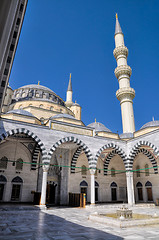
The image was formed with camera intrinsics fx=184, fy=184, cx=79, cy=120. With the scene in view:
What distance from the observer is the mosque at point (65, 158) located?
37.9 feet

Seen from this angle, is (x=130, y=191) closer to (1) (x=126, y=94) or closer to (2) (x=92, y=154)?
(2) (x=92, y=154)

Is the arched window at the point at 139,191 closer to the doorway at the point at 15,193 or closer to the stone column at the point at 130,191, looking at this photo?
the stone column at the point at 130,191

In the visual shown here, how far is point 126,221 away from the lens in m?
5.06

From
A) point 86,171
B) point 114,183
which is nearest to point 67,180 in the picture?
point 86,171

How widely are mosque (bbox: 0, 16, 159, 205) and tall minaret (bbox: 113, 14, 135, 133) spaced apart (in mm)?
147

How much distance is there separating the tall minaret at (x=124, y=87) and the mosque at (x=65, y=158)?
0.15m

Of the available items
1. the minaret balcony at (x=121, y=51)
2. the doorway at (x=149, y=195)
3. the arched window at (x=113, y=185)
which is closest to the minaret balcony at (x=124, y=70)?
the minaret balcony at (x=121, y=51)

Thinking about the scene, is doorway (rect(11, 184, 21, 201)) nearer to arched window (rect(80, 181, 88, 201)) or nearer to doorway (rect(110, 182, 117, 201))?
arched window (rect(80, 181, 88, 201))

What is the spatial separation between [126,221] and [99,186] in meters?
11.4

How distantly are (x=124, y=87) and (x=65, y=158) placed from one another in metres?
10.7

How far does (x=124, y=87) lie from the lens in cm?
2048

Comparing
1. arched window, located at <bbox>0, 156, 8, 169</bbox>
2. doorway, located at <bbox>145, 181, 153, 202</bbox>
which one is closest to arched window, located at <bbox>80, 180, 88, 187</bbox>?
doorway, located at <bbox>145, 181, 153, 202</bbox>

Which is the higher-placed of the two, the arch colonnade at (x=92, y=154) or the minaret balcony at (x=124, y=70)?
Answer: the minaret balcony at (x=124, y=70)

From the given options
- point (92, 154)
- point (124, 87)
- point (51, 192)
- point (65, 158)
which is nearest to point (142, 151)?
point (92, 154)
